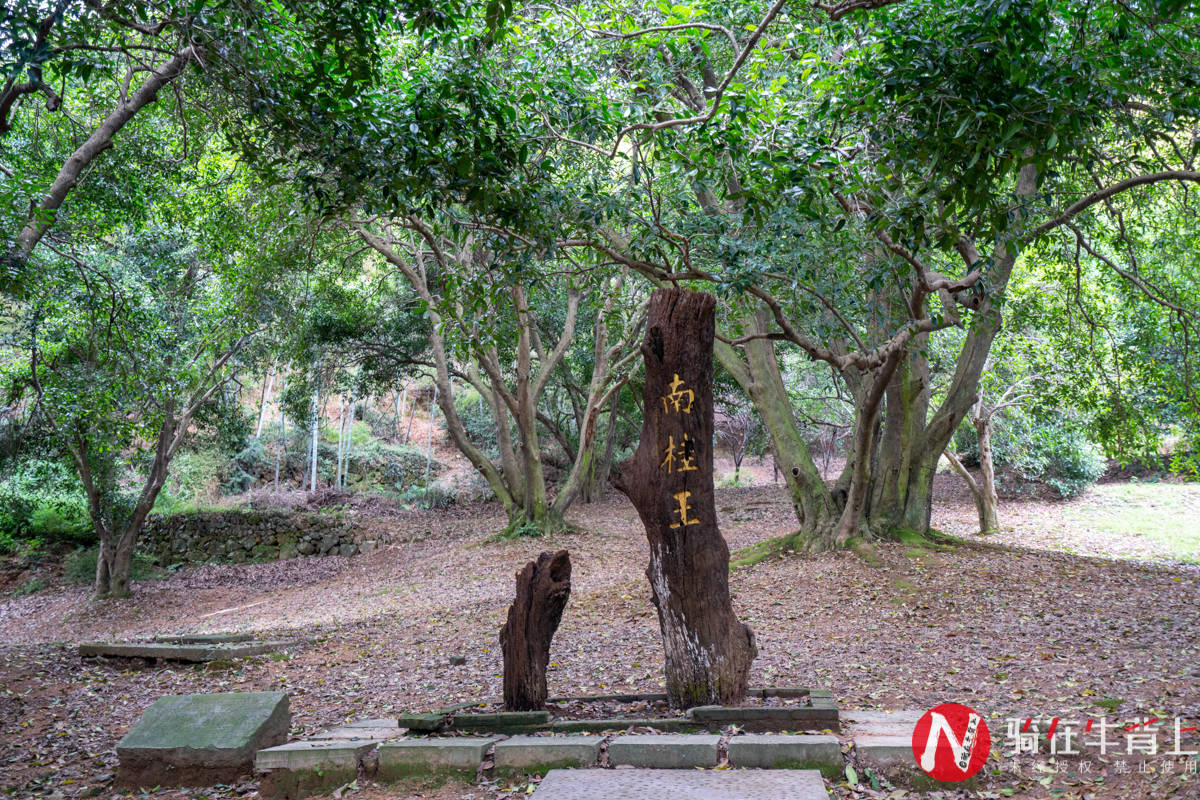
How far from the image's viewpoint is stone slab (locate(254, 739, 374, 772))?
395cm

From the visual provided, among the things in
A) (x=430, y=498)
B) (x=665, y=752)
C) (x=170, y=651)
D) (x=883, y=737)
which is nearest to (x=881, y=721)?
(x=883, y=737)

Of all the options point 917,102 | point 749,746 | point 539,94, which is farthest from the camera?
point 539,94

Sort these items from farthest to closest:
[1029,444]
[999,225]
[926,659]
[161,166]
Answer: [1029,444]
[161,166]
[926,659]
[999,225]

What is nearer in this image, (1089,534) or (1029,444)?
(1089,534)

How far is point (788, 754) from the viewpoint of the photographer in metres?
3.50

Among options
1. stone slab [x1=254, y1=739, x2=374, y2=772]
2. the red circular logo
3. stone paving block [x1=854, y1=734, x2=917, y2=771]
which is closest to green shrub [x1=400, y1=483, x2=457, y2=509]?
stone slab [x1=254, y1=739, x2=374, y2=772]

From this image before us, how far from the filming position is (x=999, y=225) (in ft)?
12.6

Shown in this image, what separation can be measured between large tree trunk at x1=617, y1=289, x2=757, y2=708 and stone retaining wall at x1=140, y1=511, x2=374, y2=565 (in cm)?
1315

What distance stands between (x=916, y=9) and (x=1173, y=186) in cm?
652

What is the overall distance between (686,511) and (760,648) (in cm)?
274

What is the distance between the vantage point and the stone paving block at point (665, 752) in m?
3.52

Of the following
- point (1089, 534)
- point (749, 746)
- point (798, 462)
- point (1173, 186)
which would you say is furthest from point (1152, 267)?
point (749, 746)

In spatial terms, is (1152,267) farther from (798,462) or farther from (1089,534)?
(1089,534)

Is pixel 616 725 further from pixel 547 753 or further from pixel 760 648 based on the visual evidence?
pixel 760 648
